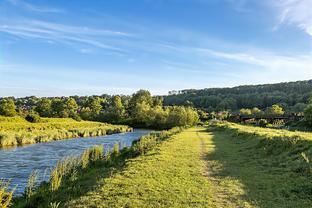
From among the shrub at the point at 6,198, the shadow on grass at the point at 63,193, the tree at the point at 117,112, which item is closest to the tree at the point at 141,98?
the tree at the point at 117,112

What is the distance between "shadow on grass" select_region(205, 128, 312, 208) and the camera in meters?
13.5

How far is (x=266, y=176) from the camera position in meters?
17.5

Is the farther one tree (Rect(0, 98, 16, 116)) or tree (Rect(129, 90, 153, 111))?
tree (Rect(129, 90, 153, 111))

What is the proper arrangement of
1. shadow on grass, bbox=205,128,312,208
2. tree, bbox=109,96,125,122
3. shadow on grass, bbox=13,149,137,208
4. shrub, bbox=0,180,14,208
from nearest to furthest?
1. shrub, bbox=0,180,14,208
2. shadow on grass, bbox=205,128,312,208
3. shadow on grass, bbox=13,149,137,208
4. tree, bbox=109,96,125,122

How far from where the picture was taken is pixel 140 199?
13.2 m

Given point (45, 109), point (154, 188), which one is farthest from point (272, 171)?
point (45, 109)

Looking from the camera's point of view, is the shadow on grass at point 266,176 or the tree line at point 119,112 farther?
the tree line at point 119,112

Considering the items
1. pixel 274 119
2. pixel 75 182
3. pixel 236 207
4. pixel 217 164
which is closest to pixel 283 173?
pixel 217 164

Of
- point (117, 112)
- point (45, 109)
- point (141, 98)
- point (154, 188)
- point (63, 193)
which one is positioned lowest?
point (63, 193)

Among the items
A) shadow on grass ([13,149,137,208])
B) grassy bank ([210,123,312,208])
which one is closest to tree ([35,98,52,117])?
grassy bank ([210,123,312,208])

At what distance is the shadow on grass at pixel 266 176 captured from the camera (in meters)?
13.5

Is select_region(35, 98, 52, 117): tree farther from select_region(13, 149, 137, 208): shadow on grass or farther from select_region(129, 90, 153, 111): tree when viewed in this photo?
select_region(13, 149, 137, 208): shadow on grass

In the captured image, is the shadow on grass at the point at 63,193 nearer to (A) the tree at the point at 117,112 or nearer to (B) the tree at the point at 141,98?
(A) the tree at the point at 117,112

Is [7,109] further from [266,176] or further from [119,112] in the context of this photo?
[266,176]
